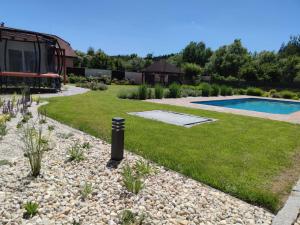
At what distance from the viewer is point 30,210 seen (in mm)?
2844

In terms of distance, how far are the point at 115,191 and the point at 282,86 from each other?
113 feet

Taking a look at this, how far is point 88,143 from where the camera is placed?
529 cm

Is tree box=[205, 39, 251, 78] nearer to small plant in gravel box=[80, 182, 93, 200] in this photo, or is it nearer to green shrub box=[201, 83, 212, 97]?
green shrub box=[201, 83, 212, 97]

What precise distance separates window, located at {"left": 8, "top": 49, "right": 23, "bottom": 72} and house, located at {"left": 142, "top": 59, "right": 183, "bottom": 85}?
17461mm

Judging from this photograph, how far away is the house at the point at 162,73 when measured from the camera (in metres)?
31.7

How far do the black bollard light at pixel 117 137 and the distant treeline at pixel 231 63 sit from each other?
3192 cm

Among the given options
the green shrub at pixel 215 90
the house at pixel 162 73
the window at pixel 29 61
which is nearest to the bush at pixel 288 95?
the green shrub at pixel 215 90

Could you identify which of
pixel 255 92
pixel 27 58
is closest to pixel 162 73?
pixel 255 92

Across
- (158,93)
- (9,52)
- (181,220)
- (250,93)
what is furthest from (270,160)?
(250,93)

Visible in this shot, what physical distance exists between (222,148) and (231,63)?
129ft

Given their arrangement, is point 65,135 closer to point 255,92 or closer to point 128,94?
point 128,94

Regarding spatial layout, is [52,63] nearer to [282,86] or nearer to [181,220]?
[181,220]

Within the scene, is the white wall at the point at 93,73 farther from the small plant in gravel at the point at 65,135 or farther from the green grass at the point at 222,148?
the small plant in gravel at the point at 65,135

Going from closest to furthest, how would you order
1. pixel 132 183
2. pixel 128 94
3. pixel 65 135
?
pixel 132 183 < pixel 65 135 < pixel 128 94
